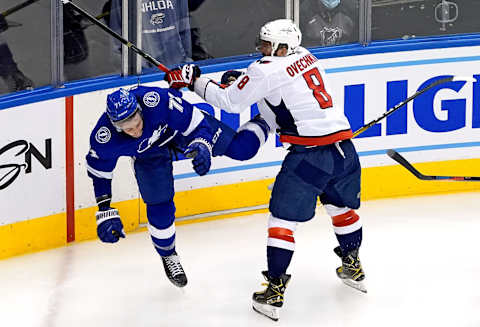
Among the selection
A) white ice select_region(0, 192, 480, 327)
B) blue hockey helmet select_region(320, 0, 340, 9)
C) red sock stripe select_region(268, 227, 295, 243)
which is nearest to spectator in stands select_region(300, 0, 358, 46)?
blue hockey helmet select_region(320, 0, 340, 9)

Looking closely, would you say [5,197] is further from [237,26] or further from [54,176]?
[237,26]

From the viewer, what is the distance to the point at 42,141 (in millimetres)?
5199

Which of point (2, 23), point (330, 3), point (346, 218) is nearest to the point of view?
point (346, 218)

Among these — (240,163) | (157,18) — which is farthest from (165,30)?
(240,163)

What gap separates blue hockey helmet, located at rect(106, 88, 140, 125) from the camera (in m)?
4.12

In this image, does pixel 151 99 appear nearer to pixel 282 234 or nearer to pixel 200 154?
pixel 200 154

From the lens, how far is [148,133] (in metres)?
4.37

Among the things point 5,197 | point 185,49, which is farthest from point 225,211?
point 5,197

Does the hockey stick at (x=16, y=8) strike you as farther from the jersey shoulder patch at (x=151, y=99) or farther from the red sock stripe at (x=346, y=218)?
the red sock stripe at (x=346, y=218)

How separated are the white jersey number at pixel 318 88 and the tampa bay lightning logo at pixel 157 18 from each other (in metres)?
1.51

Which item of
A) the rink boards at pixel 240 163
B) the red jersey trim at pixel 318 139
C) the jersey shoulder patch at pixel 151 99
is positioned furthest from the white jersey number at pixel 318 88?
the rink boards at pixel 240 163

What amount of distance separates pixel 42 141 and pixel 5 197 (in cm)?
33

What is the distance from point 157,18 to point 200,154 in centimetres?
168

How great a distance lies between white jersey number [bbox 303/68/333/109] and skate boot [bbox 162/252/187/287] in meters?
1.01
